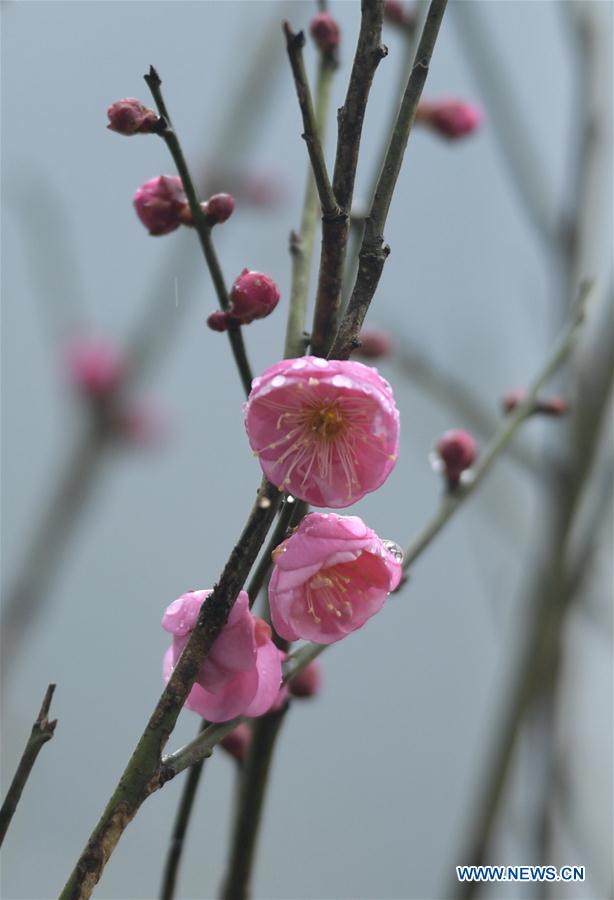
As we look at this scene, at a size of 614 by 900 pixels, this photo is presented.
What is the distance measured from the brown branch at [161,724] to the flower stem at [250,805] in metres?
0.41

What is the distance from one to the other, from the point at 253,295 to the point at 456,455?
16.4 inches

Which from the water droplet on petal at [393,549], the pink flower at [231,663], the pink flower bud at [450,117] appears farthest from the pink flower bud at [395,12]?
the pink flower at [231,663]

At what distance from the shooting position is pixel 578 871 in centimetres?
153

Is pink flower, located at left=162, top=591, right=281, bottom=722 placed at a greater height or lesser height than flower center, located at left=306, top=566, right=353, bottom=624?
lesser

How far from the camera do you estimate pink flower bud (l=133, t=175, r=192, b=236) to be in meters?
0.96

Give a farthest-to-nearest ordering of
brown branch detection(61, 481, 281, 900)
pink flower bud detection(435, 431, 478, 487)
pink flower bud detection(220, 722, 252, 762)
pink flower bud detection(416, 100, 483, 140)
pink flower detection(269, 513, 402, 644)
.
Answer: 1. pink flower bud detection(416, 100, 483, 140)
2. pink flower bud detection(435, 431, 478, 487)
3. pink flower bud detection(220, 722, 252, 762)
4. pink flower detection(269, 513, 402, 644)
5. brown branch detection(61, 481, 281, 900)

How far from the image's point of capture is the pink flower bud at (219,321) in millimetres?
852

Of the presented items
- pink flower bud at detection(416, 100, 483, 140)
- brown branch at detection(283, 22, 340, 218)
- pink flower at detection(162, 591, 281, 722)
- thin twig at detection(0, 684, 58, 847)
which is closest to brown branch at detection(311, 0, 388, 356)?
brown branch at detection(283, 22, 340, 218)

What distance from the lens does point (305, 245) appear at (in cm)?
97

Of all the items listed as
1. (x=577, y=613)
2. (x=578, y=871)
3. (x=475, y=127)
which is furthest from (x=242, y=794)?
(x=475, y=127)

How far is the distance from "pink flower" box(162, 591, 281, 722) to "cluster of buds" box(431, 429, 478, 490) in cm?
47

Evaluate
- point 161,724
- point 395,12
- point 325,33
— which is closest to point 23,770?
point 161,724

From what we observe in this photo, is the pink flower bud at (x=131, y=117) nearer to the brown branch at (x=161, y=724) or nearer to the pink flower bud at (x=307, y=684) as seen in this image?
the brown branch at (x=161, y=724)

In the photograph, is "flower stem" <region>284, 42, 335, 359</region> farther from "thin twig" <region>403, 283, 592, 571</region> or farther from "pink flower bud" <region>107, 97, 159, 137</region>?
"thin twig" <region>403, 283, 592, 571</region>
